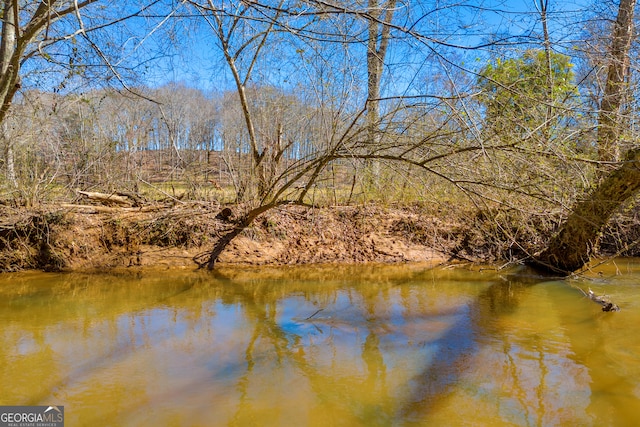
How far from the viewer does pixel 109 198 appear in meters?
8.33

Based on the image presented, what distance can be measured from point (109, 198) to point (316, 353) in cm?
608

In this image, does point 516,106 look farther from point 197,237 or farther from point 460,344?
point 197,237

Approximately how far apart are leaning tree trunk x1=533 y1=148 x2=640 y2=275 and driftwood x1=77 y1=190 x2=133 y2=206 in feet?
24.5

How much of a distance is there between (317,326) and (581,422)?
2.69m

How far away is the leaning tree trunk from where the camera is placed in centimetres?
600

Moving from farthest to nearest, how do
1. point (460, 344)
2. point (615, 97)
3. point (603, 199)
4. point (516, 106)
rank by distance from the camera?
point (603, 199) → point (615, 97) → point (460, 344) → point (516, 106)

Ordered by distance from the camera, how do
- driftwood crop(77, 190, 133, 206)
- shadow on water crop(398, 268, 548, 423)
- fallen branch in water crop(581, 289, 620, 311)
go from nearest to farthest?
1. shadow on water crop(398, 268, 548, 423)
2. fallen branch in water crop(581, 289, 620, 311)
3. driftwood crop(77, 190, 133, 206)

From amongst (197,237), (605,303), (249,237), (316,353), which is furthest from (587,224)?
(197,237)

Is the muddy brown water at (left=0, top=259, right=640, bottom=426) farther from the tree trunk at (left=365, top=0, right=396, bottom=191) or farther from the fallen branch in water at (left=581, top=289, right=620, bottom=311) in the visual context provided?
the tree trunk at (left=365, top=0, right=396, bottom=191)

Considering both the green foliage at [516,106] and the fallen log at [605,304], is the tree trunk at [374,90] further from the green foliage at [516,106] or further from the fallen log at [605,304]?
the fallen log at [605,304]

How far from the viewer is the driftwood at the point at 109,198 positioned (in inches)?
317

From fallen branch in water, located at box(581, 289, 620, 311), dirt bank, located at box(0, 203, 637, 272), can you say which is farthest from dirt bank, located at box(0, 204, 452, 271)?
fallen branch in water, located at box(581, 289, 620, 311)

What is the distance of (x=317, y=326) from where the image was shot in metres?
4.91

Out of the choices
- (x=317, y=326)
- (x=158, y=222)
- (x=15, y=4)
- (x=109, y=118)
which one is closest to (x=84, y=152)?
(x=109, y=118)
